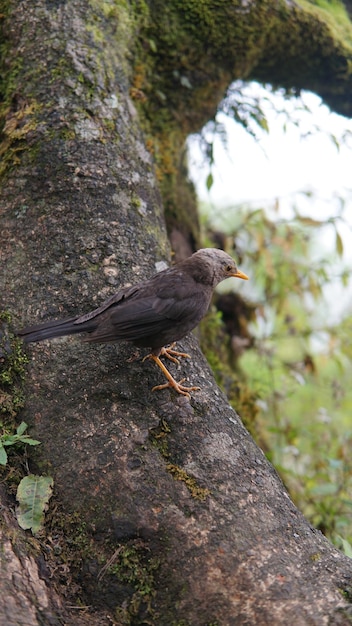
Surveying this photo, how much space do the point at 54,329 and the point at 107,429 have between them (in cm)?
57

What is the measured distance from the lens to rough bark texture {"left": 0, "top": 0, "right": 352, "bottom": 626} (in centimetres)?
256

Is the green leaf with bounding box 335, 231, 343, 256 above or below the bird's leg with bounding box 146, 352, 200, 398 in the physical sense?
below

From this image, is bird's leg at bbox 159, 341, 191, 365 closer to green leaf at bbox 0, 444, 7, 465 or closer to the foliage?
green leaf at bbox 0, 444, 7, 465

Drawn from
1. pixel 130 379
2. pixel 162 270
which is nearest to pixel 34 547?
pixel 130 379

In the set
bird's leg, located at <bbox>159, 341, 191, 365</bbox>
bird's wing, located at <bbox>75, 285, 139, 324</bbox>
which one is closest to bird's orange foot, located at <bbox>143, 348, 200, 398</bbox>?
bird's leg, located at <bbox>159, 341, 191, 365</bbox>

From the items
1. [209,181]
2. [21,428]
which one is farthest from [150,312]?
[209,181]

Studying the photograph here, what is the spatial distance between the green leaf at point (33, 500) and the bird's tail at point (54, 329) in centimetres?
69

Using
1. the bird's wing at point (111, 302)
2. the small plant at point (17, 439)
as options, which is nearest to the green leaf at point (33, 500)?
the small plant at point (17, 439)

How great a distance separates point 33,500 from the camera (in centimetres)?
277

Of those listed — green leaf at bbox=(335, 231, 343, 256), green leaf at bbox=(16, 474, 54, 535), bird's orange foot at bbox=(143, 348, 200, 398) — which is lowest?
green leaf at bbox=(16, 474, 54, 535)

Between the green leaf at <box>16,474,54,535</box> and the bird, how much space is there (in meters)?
0.70

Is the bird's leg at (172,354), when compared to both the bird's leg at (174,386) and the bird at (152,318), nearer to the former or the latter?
the bird at (152,318)

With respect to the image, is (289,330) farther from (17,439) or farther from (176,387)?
(17,439)

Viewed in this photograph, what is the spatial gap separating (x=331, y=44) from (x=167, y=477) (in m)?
4.37
